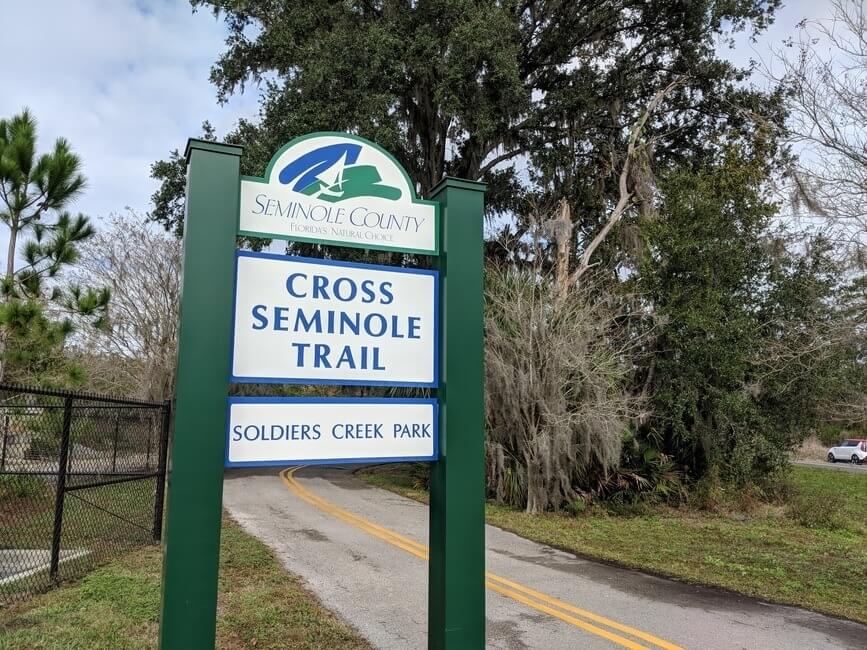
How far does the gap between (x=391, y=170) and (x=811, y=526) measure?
12.4 m

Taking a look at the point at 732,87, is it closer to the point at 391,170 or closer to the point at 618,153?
the point at 618,153

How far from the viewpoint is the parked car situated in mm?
35312

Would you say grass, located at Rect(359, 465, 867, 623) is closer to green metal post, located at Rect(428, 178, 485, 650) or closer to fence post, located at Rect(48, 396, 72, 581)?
green metal post, located at Rect(428, 178, 485, 650)

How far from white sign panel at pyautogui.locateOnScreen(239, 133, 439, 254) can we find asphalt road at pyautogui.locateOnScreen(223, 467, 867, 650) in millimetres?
3460

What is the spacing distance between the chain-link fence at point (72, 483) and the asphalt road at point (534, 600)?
2.02m

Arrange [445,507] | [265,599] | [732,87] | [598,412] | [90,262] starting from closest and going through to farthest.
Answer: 1. [445,507]
2. [265,599]
3. [598,412]
4. [732,87]
5. [90,262]

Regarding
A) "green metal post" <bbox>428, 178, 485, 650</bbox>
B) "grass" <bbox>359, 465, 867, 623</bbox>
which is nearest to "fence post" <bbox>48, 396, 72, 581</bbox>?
"green metal post" <bbox>428, 178, 485, 650</bbox>

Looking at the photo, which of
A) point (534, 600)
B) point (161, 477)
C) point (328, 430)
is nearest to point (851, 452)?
point (534, 600)

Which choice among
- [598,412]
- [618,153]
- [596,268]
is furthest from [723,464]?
[618,153]

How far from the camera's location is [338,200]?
4355 millimetres

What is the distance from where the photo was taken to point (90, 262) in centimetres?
2352

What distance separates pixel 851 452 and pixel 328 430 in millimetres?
40259

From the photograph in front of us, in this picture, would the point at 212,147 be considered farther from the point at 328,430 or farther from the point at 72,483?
the point at 72,483

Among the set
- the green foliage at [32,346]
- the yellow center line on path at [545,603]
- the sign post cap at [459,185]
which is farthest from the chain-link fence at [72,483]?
the sign post cap at [459,185]
